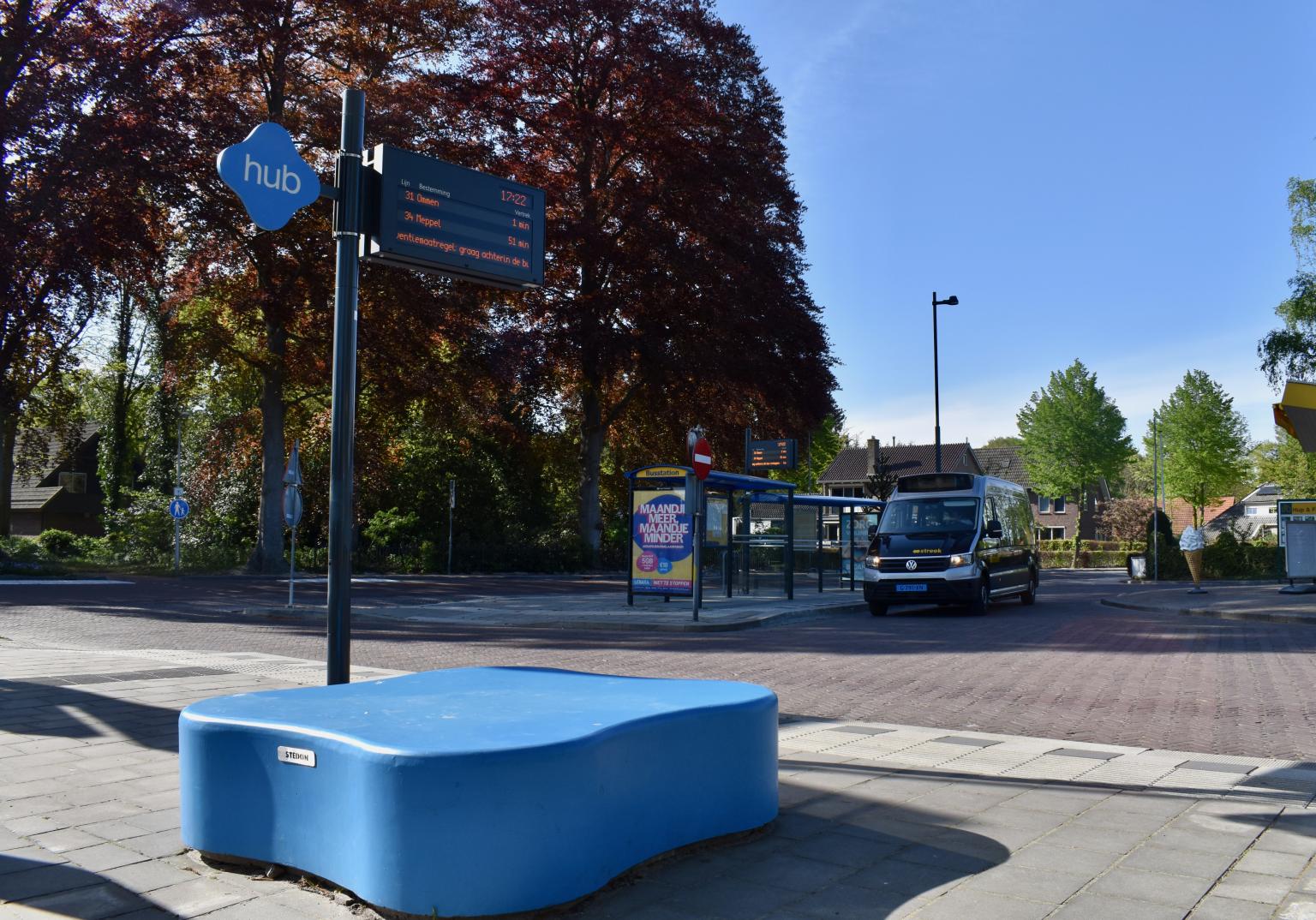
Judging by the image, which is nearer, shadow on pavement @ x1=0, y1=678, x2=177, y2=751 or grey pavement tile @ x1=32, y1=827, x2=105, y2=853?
grey pavement tile @ x1=32, y1=827, x2=105, y2=853

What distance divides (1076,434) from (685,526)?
53543 millimetres

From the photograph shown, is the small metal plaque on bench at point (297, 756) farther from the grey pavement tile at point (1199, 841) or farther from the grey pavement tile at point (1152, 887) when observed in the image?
the grey pavement tile at point (1199, 841)

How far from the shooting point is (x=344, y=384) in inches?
246

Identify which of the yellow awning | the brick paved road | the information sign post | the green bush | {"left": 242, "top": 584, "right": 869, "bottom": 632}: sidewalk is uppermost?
the information sign post

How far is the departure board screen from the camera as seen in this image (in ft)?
21.3

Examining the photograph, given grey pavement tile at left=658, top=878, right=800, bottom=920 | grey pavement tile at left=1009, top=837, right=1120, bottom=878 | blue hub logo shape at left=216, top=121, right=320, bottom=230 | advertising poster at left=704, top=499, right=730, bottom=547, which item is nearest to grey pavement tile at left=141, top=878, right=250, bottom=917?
grey pavement tile at left=658, top=878, right=800, bottom=920

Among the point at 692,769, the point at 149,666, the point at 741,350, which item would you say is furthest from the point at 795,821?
the point at 741,350

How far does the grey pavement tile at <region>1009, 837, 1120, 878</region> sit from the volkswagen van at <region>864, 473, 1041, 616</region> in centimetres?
1429

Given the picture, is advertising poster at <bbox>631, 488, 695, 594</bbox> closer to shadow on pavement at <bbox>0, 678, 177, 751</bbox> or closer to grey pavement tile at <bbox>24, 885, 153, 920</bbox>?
shadow on pavement at <bbox>0, 678, 177, 751</bbox>

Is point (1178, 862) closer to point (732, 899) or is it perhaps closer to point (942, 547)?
point (732, 899)

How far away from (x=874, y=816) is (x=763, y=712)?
0.84 m

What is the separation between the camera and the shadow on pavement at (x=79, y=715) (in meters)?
7.04

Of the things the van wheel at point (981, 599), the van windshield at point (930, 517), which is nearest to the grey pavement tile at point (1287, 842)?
the van wheel at point (981, 599)

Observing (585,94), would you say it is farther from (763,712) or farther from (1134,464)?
(1134,464)
